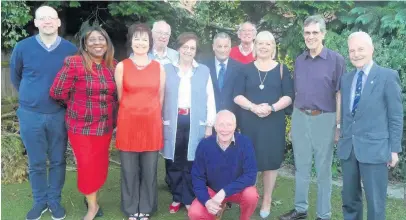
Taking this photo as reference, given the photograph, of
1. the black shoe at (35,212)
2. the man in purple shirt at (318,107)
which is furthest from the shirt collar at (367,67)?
the black shoe at (35,212)

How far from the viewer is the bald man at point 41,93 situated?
4.20 metres

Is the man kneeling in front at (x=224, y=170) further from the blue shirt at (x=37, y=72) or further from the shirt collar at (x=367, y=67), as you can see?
the blue shirt at (x=37, y=72)

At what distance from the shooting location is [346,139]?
12.5ft

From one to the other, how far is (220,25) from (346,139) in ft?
14.0

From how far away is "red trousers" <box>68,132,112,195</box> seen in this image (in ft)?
13.8

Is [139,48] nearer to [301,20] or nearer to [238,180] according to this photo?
[238,180]

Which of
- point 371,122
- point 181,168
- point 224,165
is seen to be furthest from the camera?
point 181,168

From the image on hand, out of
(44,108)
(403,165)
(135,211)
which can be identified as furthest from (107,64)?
(403,165)

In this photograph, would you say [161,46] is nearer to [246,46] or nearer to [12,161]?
[246,46]

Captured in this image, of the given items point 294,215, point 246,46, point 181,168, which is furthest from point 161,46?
point 294,215

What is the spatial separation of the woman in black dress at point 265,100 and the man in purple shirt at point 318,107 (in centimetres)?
13

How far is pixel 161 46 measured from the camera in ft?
15.9

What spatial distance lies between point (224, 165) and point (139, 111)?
87 cm

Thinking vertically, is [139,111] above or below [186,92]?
below
